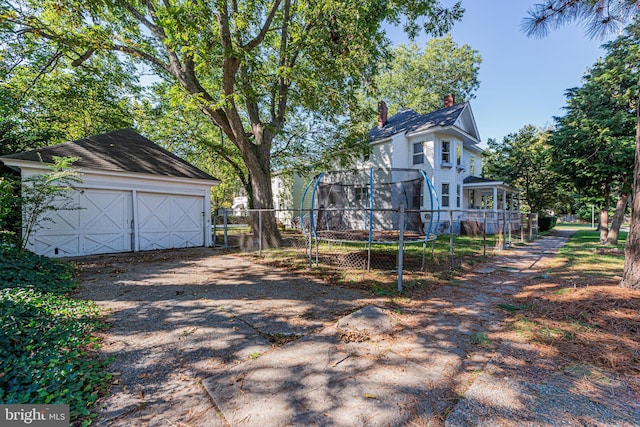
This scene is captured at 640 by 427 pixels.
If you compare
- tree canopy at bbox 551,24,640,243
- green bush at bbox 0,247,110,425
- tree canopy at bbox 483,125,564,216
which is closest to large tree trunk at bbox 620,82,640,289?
green bush at bbox 0,247,110,425

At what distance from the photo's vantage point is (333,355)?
263cm

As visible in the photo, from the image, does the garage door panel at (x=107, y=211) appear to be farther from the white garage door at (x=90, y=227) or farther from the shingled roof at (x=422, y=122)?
the shingled roof at (x=422, y=122)

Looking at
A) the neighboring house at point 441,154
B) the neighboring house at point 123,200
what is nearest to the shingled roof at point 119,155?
the neighboring house at point 123,200

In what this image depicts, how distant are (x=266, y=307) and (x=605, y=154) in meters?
14.4

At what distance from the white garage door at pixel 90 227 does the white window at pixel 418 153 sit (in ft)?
50.8

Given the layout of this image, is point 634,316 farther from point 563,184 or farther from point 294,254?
point 563,184

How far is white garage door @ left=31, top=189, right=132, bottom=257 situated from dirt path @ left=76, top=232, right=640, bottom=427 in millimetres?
4689

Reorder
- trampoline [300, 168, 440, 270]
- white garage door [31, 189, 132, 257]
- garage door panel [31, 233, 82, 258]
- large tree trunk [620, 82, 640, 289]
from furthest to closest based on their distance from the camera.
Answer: white garage door [31, 189, 132, 257]
garage door panel [31, 233, 82, 258]
trampoline [300, 168, 440, 270]
large tree trunk [620, 82, 640, 289]

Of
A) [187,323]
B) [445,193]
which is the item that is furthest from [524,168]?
[187,323]

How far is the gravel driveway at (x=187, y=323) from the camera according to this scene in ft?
6.48

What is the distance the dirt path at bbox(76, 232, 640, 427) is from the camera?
1.86 meters

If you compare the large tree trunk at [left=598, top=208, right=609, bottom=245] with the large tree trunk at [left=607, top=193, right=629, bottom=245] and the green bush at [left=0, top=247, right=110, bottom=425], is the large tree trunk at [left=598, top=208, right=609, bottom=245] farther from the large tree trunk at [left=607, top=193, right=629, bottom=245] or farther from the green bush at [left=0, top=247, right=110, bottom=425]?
the green bush at [left=0, top=247, right=110, bottom=425]

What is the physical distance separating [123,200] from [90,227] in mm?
1282

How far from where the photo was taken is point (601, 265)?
21.0 feet
